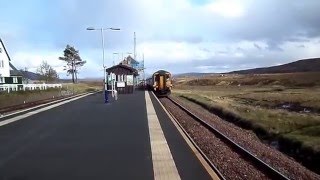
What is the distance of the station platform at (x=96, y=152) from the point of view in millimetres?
9401

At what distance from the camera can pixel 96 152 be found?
39.0 feet

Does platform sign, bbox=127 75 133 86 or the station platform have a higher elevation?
platform sign, bbox=127 75 133 86

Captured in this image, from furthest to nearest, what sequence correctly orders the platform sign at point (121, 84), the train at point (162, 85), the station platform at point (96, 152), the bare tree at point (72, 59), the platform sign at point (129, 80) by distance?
the bare tree at point (72, 59) → the train at point (162, 85) → the platform sign at point (129, 80) → the platform sign at point (121, 84) → the station platform at point (96, 152)

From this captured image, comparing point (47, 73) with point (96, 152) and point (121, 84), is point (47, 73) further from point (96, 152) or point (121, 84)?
point (96, 152)

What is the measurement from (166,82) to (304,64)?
152m

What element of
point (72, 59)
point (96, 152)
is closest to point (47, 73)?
point (72, 59)

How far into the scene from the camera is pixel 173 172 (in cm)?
948

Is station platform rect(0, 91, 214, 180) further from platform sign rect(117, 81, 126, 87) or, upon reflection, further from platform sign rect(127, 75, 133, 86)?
platform sign rect(127, 75, 133, 86)

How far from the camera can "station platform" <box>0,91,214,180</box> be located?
9401mm

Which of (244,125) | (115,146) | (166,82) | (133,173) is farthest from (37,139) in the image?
(166,82)

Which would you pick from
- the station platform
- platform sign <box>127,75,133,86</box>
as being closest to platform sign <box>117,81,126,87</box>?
platform sign <box>127,75,133,86</box>

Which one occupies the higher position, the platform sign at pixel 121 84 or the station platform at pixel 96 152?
the platform sign at pixel 121 84

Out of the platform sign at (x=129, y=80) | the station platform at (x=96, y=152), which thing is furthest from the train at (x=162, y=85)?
the station platform at (x=96, y=152)

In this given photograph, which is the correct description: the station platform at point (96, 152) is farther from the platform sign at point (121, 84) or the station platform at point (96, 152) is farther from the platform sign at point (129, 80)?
the platform sign at point (129, 80)
